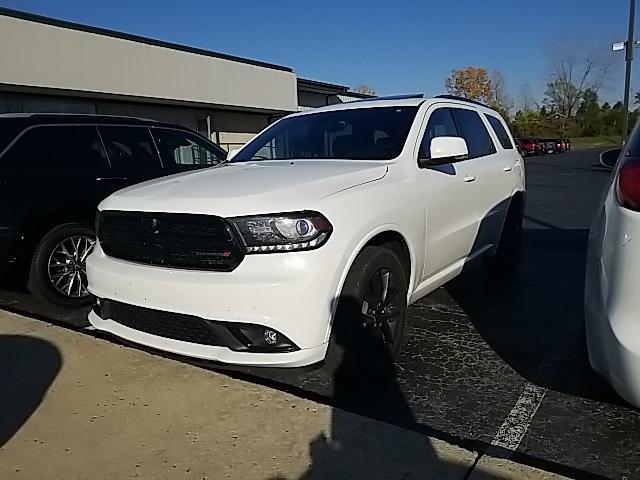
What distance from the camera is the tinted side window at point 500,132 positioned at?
554 cm

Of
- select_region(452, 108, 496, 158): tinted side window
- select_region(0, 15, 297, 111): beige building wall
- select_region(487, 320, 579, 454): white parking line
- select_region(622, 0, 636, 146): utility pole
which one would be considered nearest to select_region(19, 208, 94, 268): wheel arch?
select_region(452, 108, 496, 158): tinted side window

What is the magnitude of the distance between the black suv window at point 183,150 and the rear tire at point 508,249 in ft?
10.4

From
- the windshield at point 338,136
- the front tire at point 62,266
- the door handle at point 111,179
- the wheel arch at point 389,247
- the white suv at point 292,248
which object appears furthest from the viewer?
the door handle at point 111,179

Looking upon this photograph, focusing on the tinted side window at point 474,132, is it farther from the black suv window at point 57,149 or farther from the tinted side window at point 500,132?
the black suv window at point 57,149

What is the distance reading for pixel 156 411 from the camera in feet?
8.95

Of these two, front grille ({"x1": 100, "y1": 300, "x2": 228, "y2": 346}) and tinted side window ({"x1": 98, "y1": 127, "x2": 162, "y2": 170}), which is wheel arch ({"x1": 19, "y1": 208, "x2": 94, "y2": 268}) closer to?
tinted side window ({"x1": 98, "y1": 127, "x2": 162, "y2": 170})

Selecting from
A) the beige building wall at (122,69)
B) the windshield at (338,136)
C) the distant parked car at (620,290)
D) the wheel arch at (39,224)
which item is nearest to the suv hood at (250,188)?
the windshield at (338,136)

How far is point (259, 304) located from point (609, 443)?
70.0 inches

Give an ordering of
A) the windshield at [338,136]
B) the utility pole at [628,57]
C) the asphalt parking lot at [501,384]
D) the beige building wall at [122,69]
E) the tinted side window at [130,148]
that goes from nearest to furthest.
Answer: the asphalt parking lot at [501,384], the windshield at [338,136], the tinted side window at [130,148], the beige building wall at [122,69], the utility pole at [628,57]

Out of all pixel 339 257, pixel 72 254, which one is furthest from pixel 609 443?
pixel 72 254

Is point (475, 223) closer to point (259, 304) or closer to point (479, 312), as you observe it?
point (479, 312)

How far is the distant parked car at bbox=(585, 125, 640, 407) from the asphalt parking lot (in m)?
0.50

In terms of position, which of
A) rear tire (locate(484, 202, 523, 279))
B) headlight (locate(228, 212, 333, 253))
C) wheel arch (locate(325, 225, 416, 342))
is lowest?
rear tire (locate(484, 202, 523, 279))

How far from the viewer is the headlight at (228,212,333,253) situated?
2658 millimetres
